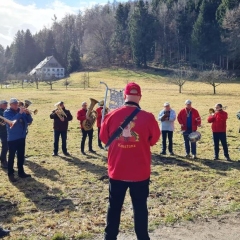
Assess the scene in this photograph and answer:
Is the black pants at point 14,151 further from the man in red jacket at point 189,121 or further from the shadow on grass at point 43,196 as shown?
the man in red jacket at point 189,121

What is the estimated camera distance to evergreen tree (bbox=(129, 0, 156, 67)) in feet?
280

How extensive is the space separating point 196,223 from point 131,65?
84.2 m

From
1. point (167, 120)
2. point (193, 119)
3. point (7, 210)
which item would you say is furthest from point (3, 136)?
point (193, 119)

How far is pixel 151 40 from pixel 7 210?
8279cm

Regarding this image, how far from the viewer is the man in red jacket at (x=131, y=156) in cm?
480

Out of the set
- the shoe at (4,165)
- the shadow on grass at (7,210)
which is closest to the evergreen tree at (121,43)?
the shoe at (4,165)

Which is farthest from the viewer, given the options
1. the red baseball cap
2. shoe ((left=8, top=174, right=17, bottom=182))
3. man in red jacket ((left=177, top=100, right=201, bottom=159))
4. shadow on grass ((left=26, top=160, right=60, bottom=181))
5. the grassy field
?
man in red jacket ((left=177, top=100, right=201, bottom=159))

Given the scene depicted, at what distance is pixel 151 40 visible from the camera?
86438mm

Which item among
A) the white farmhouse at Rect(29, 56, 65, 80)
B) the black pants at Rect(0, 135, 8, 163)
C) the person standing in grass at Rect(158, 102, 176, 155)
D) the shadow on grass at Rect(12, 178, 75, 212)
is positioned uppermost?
the white farmhouse at Rect(29, 56, 65, 80)

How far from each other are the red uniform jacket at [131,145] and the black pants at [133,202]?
0.36ft

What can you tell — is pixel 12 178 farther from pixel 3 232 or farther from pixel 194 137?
pixel 194 137

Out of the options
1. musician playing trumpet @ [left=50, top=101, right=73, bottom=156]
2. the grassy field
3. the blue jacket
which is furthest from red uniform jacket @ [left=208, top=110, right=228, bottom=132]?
the blue jacket

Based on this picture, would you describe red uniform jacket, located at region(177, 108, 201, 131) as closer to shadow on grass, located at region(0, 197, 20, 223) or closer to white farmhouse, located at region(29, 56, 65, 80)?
shadow on grass, located at region(0, 197, 20, 223)

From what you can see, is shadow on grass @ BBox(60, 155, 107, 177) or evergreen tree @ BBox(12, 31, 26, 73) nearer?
shadow on grass @ BBox(60, 155, 107, 177)
